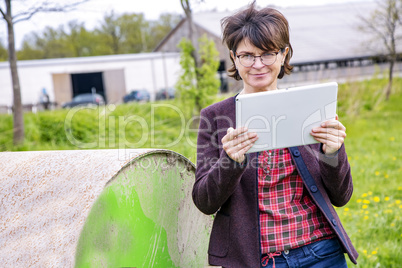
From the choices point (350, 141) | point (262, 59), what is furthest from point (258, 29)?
point (350, 141)

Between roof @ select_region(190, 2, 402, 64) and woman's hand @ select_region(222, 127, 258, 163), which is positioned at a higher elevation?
roof @ select_region(190, 2, 402, 64)

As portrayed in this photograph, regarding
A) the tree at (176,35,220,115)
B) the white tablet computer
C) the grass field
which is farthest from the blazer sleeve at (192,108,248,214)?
the tree at (176,35,220,115)

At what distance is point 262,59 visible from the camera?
59.5 inches

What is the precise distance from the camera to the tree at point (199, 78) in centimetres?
687

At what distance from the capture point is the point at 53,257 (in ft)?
4.13

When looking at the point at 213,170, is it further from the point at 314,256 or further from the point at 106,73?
the point at 106,73

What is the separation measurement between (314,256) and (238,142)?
512mm

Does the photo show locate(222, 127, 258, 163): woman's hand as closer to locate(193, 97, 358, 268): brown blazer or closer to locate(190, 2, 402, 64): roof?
locate(193, 97, 358, 268): brown blazer

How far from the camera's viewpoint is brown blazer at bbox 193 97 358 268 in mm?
1421

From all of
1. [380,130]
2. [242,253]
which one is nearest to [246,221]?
[242,253]

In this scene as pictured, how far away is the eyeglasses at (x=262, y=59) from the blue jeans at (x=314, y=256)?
69cm

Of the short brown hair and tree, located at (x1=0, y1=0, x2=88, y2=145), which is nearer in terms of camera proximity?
the short brown hair

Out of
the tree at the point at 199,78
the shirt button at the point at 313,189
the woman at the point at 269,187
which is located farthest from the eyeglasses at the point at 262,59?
the tree at the point at 199,78

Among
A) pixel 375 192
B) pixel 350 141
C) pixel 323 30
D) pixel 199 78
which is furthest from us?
pixel 323 30
